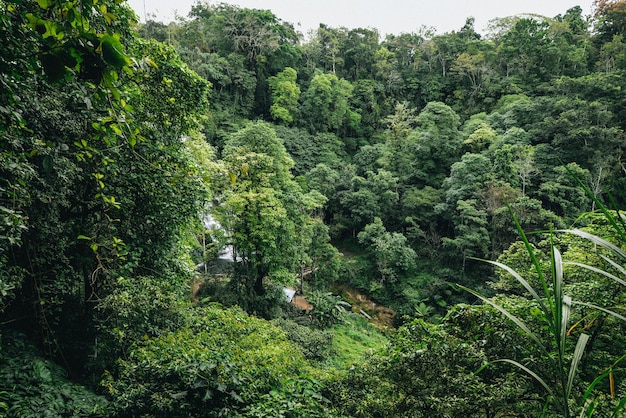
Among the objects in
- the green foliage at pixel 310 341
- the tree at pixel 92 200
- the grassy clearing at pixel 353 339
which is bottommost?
the grassy clearing at pixel 353 339

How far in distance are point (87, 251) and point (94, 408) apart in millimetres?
2474

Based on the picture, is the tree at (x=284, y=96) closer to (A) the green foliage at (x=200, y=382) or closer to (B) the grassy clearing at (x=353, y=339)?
(B) the grassy clearing at (x=353, y=339)

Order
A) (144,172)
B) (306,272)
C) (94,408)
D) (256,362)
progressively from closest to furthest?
(94,408) < (256,362) < (144,172) < (306,272)

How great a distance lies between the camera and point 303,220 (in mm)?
11609

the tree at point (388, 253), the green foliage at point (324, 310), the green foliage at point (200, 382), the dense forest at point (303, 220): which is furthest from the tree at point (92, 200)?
the tree at point (388, 253)

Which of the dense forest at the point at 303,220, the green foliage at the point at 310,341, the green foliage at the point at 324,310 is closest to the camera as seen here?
the dense forest at the point at 303,220

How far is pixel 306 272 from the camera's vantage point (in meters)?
16.2

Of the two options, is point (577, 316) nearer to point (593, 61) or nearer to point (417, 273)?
point (417, 273)

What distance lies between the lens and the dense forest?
2.12 meters

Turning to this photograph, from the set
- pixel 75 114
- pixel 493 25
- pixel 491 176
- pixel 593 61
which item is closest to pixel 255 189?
pixel 75 114

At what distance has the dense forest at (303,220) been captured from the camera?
2.12m

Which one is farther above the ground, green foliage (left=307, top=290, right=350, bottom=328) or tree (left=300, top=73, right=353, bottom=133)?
tree (left=300, top=73, right=353, bottom=133)

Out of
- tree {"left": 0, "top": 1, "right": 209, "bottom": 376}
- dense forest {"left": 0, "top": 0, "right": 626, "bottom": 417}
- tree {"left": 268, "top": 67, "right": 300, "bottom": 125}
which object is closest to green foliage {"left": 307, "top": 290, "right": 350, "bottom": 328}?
dense forest {"left": 0, "top": 0, "right": 626, "bottom": 417}

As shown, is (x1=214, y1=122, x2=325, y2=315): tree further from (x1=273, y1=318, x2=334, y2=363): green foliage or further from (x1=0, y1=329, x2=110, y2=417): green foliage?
(x1=0, y1=329, x2=110, y2=417): green foliage
